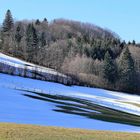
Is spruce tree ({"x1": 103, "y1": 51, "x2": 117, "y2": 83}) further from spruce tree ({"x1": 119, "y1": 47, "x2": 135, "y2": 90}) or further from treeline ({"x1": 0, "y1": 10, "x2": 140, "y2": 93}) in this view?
spruce tree ({"x1": 119, "y1": 47, "x2": 135, "y2": 90})

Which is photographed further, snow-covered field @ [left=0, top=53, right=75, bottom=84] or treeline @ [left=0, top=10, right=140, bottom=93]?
treeline @ [left=0, top=10, right=140, bottom=93]

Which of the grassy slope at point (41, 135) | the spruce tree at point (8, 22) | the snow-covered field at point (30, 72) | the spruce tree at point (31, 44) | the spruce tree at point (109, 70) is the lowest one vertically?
the grassy slope at point (41, 135)

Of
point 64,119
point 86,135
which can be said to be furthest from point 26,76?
point 86,135

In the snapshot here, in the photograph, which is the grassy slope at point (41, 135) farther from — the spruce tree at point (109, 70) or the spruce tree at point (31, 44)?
the spruce tree at point (31, 44)

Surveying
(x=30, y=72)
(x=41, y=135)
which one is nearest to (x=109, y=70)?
(x=30, y=72)

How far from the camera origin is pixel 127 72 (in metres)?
130

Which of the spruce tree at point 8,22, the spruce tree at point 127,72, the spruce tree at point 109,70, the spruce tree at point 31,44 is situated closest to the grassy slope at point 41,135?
the spruce tree at point 109,70

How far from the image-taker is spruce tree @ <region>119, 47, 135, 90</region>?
12875 cm

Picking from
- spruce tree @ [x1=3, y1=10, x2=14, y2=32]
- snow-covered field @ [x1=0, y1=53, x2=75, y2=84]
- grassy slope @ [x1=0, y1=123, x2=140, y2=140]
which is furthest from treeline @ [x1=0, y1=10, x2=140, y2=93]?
grassy slope @ [x1=0, y1=123, x2=140, y2=140]

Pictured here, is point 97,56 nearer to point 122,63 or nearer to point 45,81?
point 122,63

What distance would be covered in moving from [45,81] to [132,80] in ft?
123

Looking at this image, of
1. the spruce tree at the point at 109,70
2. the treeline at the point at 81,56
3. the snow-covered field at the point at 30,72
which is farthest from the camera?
the treeline at the point at 81,56

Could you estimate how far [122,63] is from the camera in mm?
131625

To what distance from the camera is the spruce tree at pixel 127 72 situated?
422 ft
